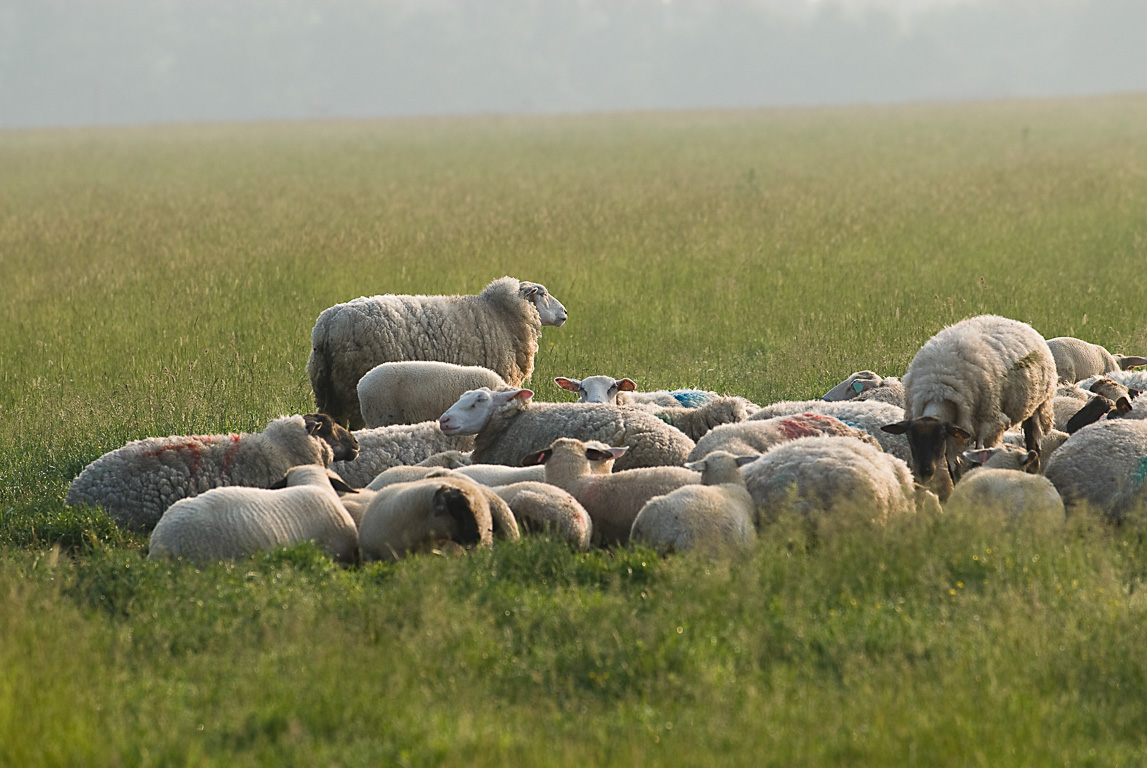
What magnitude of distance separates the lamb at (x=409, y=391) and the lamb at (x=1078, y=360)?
425cm

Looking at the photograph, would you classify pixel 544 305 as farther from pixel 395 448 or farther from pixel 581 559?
pixel 581 559

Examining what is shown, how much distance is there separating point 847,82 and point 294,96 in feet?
216

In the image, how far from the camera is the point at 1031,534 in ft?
17.9

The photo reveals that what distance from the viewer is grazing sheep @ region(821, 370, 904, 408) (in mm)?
8539

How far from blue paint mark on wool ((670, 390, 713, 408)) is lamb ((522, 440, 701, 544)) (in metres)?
2.49

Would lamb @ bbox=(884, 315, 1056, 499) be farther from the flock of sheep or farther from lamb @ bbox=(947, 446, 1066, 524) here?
lamb @ bbox=(947, 446, 1066, 524)

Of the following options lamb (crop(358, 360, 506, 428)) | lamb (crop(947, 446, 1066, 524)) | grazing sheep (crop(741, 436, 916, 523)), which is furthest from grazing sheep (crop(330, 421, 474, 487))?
lamb (crop(947, 446, 1066, 524))

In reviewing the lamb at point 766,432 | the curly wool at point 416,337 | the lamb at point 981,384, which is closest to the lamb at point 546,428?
the lamb at point 766,432

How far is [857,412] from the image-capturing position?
783cm

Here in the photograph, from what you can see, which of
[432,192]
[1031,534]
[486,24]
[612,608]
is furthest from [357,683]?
[486,24]

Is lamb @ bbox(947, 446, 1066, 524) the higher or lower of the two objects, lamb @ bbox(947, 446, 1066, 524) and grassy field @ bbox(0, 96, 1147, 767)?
the higher

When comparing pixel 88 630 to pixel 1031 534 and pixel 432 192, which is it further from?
pixel 432 192

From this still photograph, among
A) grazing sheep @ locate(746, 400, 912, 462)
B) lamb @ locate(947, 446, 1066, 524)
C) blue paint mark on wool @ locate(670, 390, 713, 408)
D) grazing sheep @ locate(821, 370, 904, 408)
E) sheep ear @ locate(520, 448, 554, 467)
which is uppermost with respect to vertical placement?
lamb @ locate(947, 446, 1066, 524)

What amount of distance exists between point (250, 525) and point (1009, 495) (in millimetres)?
3580
